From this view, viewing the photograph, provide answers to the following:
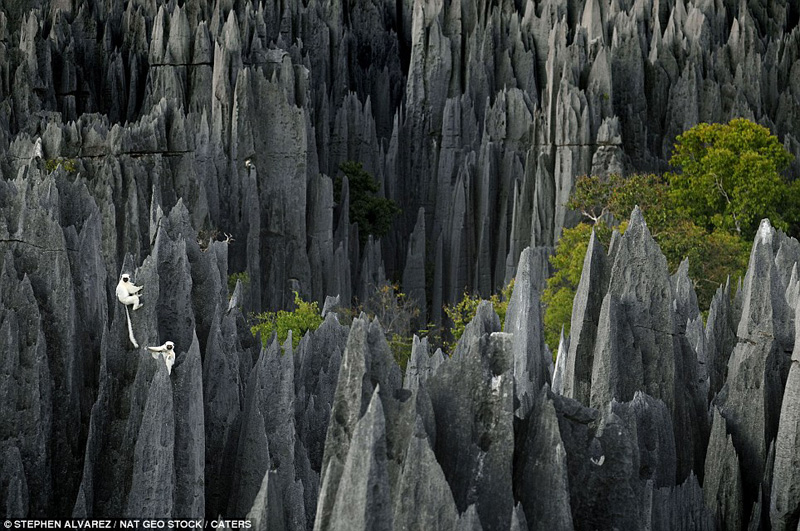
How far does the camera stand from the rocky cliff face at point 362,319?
1348 centimetres

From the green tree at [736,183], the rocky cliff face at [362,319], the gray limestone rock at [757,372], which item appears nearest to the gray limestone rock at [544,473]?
the rocky cliff face at [362,319]

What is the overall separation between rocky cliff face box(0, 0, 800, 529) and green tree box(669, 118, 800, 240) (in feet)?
17.8

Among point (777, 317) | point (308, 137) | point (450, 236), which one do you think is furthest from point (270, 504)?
point (450, 236)

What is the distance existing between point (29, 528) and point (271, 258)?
93.3 ft

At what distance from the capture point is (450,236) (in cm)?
5525

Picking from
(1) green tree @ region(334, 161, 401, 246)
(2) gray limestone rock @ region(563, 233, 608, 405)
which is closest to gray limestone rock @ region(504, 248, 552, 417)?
(2) gray limestone rock @ region(563, 233, 608, 405)

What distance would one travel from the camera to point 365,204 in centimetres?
5472

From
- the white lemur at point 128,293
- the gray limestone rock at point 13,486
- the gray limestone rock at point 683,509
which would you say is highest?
the white lemur at point 128,293

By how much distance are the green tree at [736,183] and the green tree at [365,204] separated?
1507 cm

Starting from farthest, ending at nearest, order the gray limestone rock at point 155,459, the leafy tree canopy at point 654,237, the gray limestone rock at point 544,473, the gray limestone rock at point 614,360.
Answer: the leafy tree canopy at point 654,237, the gray limestone rock at point 614,360, the gray limestone rock at point 155,459, the gray limestone rock at point 544,473

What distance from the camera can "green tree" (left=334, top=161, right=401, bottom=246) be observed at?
54.4 m

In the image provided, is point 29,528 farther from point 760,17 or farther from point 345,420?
point 760,17

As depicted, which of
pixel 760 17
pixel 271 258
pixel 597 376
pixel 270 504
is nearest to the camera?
pixel 270 504

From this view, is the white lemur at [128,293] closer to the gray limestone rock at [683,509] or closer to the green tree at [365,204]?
the gray limestone rock at [683,509]
